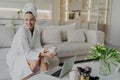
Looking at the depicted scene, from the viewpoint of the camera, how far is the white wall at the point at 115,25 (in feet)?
19.4

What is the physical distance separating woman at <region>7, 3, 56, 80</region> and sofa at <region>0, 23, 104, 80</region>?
1.03 m

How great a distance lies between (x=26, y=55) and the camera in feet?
6.18

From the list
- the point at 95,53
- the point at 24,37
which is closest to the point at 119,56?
the point at 95,53

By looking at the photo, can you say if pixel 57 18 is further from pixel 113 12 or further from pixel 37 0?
pixel 113 12

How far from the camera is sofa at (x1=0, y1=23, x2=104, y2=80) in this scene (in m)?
3.20

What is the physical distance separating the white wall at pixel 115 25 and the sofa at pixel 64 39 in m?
2.33

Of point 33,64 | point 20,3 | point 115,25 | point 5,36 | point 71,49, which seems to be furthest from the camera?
point 115,25

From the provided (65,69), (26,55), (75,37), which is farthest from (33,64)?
(75,37)

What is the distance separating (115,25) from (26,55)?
15.7ft

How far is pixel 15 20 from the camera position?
5703 millimetres

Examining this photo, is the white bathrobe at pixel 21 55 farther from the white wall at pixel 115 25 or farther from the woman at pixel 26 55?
the white wall at pixel 115 25

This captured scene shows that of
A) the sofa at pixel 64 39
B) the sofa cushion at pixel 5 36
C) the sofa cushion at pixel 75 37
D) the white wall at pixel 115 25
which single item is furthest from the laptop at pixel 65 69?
the white wall at pixel 115 25

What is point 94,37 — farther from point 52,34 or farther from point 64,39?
point 52,34

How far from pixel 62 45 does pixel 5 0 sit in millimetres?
3040
